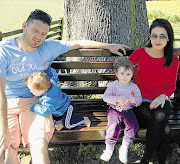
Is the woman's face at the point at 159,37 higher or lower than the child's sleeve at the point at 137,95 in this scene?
higher

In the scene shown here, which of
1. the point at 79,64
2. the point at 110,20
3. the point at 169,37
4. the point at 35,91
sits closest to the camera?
the point at 35,91

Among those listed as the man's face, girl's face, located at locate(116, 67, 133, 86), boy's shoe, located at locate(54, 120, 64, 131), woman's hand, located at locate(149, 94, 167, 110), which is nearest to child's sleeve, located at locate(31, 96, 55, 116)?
boy's shoe, located at locate(54, 120, 64, 131)

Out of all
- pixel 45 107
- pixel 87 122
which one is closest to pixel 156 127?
pixel 87 122

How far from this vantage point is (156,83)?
121 inches

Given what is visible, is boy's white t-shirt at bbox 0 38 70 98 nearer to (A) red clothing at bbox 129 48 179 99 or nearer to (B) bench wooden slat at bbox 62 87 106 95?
(B) bench wooden slat at bbox 62 87 106 95

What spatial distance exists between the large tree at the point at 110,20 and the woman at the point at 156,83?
1.16 metres

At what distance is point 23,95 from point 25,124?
32 cm

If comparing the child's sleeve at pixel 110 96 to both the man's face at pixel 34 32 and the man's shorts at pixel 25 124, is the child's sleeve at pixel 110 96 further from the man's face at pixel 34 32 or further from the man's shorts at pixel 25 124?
the man's face at pixel 34 32

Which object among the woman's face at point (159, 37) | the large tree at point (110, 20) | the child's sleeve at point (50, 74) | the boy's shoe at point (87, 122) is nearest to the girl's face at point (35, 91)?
the child's sleeve at point (50, 74)

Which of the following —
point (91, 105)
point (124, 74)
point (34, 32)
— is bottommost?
point (91, 105)

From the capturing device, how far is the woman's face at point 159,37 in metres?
2.96

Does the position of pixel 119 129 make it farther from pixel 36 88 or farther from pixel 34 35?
pixel 34 35

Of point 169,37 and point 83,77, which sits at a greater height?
point 169,37

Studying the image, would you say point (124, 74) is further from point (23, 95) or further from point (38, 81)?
point (23, 95)
